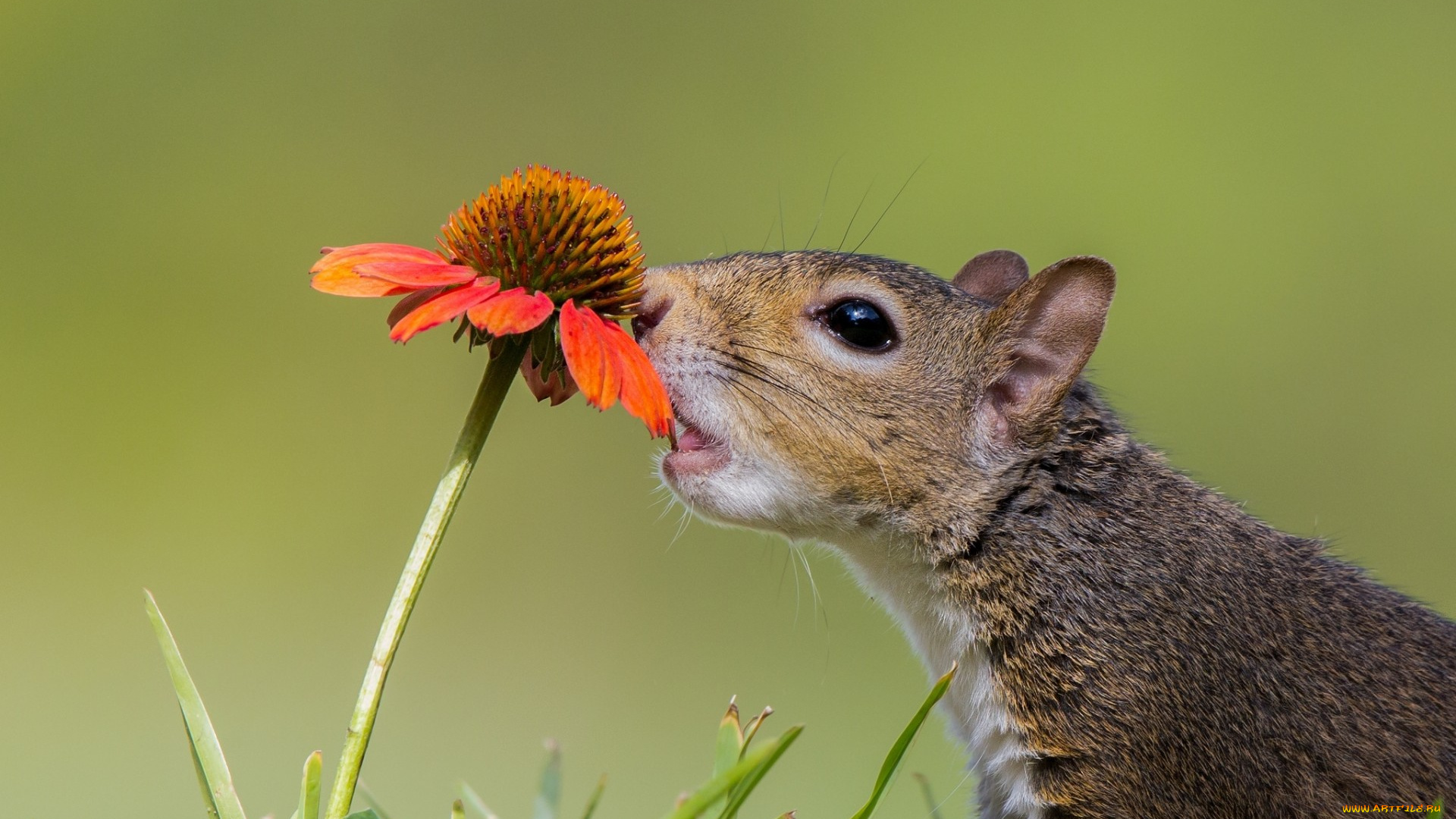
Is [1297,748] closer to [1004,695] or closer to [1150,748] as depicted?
[1150,748]

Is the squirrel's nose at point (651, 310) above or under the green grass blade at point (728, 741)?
above

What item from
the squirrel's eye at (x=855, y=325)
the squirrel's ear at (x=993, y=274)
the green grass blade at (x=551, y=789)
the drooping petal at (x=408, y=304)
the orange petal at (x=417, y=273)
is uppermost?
the squirrel's ear at (x=993, y=274)

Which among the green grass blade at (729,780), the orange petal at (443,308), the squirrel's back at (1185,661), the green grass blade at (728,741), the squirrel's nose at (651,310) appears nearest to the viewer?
the green grass blade at (729,780)

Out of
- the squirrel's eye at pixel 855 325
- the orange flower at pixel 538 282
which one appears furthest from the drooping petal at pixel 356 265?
the squirrel's eye at pixel 855 325

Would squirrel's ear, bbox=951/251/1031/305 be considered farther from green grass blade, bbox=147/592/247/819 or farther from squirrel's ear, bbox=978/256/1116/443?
green grass blade, bbox=147/592/247/819

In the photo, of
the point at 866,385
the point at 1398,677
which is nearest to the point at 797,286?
the point at 866,385

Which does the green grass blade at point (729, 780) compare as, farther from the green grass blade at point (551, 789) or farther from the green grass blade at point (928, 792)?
the green grass blade at point (928, 792)

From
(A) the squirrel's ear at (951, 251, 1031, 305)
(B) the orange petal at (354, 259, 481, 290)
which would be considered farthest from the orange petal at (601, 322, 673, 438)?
(A) the squirrel's ear at (951, 251, 1031, 305)
